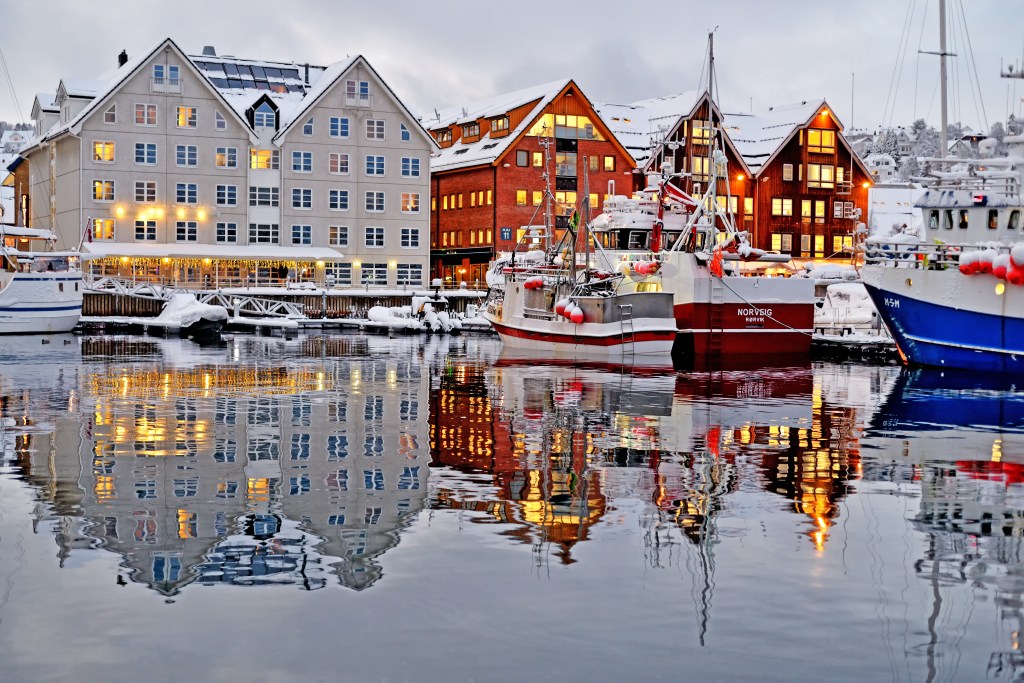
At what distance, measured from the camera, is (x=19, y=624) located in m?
10.7

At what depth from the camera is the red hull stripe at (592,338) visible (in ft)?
158

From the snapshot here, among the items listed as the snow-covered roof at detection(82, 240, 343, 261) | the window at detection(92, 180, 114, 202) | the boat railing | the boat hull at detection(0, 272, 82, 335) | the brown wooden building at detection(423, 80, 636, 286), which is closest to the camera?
the boat railing

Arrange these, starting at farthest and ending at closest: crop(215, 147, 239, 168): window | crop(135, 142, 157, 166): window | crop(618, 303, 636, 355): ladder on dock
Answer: crop(215, 147, 239, 168): window < crop(135, 142, 157, 166): window < crop(618, 303, 636, 355): ladder on dock

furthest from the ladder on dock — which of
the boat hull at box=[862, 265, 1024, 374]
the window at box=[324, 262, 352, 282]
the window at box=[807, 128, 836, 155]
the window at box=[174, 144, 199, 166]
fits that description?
the window at box=[807, 128, 836, 155]

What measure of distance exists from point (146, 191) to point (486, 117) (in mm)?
26163

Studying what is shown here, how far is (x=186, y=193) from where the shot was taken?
81688 millimetres

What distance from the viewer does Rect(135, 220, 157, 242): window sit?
8031 centimetres

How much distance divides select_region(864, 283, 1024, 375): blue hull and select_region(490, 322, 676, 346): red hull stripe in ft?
25.2

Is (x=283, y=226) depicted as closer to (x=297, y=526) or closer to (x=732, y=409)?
(x=732, y=409)

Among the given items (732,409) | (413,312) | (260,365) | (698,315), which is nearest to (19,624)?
(732,409)

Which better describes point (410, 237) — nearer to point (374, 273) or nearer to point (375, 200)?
point (375, 200)

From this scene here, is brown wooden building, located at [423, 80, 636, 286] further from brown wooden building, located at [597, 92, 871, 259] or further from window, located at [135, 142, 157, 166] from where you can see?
window, located at [135, 142, 157, 166]

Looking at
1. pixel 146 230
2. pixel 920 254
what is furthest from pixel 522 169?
pixel 920 254

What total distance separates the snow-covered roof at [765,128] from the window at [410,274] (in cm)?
2459
